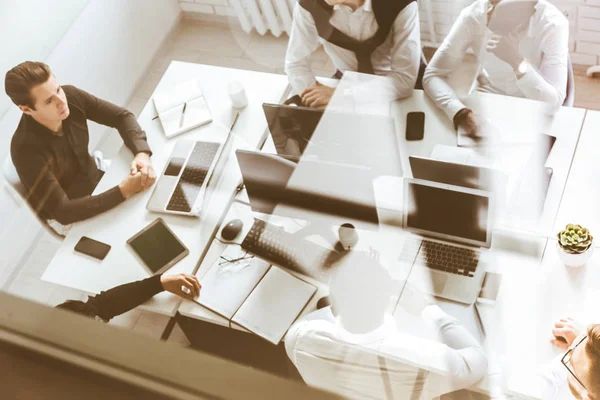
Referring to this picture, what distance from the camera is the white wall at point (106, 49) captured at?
246cm

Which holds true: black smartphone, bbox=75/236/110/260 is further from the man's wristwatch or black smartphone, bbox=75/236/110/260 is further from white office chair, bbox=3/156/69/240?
the man's wristwatch

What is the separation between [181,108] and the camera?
220 centimetres

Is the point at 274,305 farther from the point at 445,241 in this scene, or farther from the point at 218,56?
the point at 218,56

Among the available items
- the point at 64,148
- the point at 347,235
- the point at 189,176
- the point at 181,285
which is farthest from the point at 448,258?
the point at 64,148

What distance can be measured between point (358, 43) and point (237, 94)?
538mm

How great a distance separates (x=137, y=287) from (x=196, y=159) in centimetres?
50

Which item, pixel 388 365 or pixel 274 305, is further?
pixel 274 305

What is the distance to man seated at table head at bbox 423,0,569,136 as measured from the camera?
1.95 m

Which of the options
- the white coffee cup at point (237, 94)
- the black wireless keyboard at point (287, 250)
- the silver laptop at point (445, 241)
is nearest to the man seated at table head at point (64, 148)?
the white coffee cup at point (237, 94)

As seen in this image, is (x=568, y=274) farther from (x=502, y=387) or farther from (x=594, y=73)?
(x=594, y=73)

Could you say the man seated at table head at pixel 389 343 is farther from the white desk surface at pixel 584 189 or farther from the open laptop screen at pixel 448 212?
the white desk surface at pixel 584 189

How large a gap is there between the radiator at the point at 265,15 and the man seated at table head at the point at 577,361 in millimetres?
2058

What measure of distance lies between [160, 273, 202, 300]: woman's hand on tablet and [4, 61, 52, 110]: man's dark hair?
0.94 m

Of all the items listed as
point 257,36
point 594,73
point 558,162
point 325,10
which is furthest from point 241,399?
point 257,36
